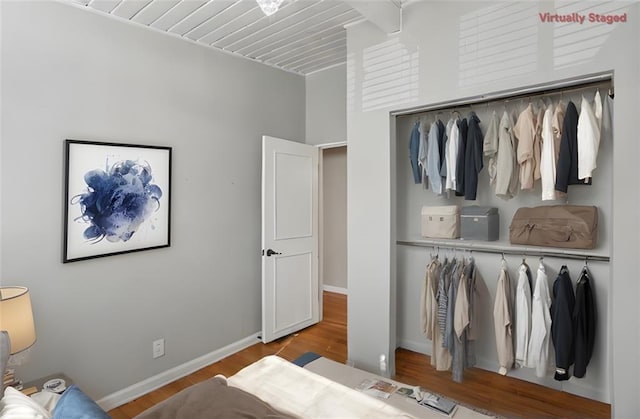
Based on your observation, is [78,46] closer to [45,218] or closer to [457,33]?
[45,218]

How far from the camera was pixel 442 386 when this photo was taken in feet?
8.51

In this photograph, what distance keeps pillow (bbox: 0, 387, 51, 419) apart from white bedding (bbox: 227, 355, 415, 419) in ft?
2.53

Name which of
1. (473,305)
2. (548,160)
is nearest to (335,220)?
(473,305)

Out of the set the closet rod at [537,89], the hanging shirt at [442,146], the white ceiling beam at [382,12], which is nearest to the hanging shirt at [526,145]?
the closet rod at [537,89]

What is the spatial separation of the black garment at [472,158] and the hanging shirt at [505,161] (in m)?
0.14

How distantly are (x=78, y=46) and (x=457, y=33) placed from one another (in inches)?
99.1

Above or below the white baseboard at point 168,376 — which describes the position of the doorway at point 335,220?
above

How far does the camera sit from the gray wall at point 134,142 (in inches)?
83.1

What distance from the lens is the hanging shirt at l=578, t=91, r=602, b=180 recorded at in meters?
2.04

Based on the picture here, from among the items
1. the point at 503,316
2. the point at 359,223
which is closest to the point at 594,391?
the point at 503,316

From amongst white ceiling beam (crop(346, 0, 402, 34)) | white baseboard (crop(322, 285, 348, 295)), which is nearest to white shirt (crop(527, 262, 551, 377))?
white ceiling beam (crop(346, 0, 402, 34))

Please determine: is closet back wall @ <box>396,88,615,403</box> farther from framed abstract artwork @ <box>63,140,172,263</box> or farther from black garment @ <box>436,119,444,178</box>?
framed abstract artwork @ <box>63,140,172,263</box>

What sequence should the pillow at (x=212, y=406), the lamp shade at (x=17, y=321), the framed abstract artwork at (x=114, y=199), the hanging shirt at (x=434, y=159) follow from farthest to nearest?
the hanging shirt at (x=434, y=159), the framed abstract artwork at (x=114, y=199), the lamp shade at (x=17, y=321), the pillow at (x=212, y=406)

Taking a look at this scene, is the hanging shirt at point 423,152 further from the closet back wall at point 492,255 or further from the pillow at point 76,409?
the pillow at point 76,409
